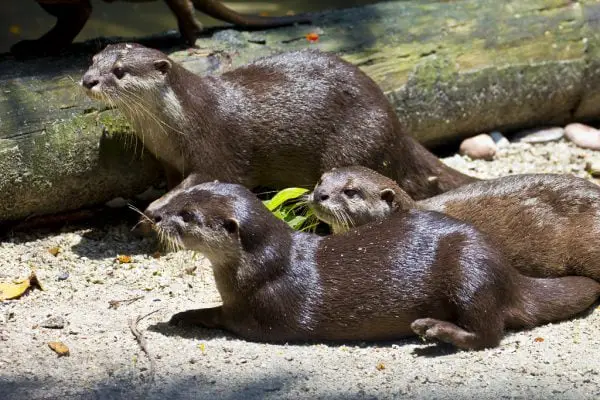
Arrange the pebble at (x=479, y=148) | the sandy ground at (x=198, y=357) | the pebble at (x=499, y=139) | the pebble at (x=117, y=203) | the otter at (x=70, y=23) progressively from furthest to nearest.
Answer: the pebble at (x=499, y=139), the pebble at (x=479, y=148), the otter at (x=70, y=23), the pebble at (x=117, y=203), the sandy ground at (x=198, y=357)

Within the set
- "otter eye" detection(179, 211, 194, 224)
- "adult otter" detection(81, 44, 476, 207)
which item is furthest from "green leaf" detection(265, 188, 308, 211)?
"otter eye" detection(179, 211, 194, 224)

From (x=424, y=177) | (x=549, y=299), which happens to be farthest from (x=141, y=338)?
(x=424, y=177)

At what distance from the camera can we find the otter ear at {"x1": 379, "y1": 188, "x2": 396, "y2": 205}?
441 cm

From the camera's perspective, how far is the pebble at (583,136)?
603 centimetres

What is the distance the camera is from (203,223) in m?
3.86

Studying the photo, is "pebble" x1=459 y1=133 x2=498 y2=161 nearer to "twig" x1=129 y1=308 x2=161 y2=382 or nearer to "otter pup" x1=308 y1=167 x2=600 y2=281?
"otter pup" x1=308 y1=167 x2=600 y2=281

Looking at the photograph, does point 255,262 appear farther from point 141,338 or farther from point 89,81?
point 89,81

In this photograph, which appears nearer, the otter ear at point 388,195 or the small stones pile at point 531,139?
the otter ear at point 388,195

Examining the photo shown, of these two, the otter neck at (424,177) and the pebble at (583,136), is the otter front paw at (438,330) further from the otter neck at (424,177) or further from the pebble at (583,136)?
the pebble at (583,136)

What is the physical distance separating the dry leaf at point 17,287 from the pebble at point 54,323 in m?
0.31

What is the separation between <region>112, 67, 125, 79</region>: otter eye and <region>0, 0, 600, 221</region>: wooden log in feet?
0.91

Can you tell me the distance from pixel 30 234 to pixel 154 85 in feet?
3.04

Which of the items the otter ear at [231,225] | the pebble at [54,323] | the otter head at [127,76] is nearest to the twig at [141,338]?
the pebble at [54,323]

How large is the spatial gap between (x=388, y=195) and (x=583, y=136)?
6.95ft
